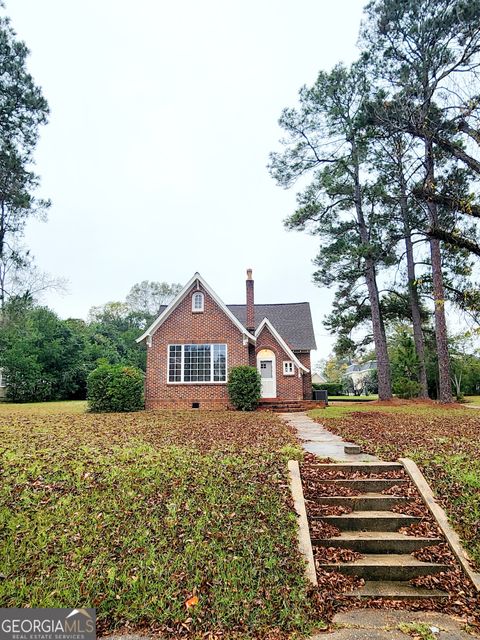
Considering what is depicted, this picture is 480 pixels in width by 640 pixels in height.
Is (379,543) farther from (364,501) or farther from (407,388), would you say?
(407,388)

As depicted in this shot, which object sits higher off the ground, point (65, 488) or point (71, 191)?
point (71, 191)

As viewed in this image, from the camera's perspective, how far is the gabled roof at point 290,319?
23.0m

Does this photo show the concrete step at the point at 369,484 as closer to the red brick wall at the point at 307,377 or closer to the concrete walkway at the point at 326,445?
the concrete walkway at the point at 326,445

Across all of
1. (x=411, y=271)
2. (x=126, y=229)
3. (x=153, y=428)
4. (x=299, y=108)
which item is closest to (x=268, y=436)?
(x=153, y=428)

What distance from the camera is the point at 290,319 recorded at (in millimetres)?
24891

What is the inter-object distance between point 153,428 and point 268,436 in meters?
3.34

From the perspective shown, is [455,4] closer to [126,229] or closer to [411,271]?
[411,271]

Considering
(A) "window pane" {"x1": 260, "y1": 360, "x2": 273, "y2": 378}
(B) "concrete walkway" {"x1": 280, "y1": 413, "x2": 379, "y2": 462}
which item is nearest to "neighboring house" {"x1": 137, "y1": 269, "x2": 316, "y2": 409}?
(A) "window pane" {"x1": 260, "y1": 360, "x2": 273, "y2": 378}

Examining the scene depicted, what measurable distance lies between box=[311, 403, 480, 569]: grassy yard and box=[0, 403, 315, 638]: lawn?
77.3 inches

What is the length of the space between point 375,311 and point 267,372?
21.9 ft

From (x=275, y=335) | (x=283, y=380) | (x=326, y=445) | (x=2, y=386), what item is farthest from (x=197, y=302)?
(x=2, y=386)

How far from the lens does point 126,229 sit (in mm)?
28922

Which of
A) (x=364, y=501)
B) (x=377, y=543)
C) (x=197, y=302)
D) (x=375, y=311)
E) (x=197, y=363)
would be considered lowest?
(x=377, y=543)

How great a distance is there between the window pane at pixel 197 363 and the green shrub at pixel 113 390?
7.50 feet
